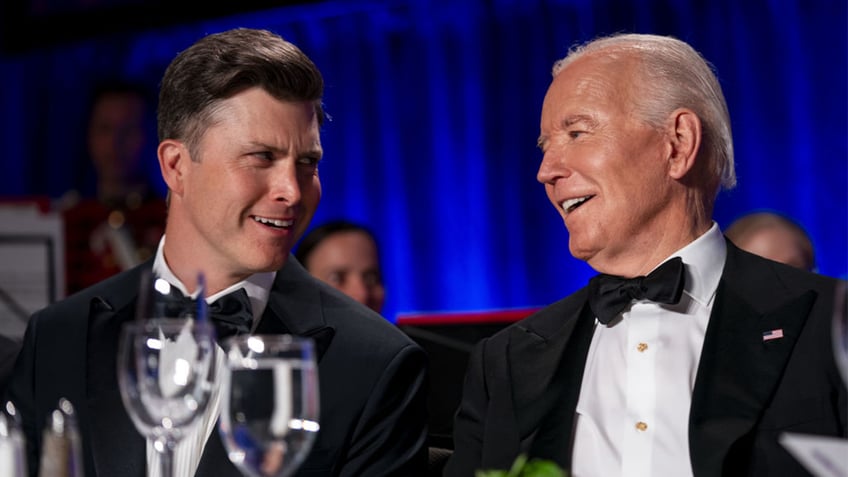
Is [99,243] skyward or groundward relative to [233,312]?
groundward

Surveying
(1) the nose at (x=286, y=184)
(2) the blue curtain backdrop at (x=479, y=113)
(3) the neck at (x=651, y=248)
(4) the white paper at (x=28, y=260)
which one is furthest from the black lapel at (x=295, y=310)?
(2) the blue curtain backdrop at (x=479, y=113)

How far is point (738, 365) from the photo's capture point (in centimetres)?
210

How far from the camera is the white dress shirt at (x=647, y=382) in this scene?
2.17 meters

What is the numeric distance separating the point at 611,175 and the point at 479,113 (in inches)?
146

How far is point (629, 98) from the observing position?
93.7 inches

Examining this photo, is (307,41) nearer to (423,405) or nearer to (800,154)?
(800,154)

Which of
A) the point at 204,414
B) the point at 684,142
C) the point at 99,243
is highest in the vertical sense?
the point at 684,142

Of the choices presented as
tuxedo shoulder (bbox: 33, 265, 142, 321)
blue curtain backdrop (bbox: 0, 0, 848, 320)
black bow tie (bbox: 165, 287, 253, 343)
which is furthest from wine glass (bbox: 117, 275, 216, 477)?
blue curtain backdrop (bbox: 0, 0, 848, 320)

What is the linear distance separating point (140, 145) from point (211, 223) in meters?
4.13

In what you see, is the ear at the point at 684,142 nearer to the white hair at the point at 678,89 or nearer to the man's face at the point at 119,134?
the white hair at the point at 678,89

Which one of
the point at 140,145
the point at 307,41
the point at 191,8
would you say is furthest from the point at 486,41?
the point at 140,145

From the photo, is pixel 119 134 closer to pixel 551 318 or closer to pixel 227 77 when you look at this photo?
pixel 227 77

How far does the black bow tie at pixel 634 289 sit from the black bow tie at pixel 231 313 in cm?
70

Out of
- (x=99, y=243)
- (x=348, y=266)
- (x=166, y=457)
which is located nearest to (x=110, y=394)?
(x=166, y=457)
